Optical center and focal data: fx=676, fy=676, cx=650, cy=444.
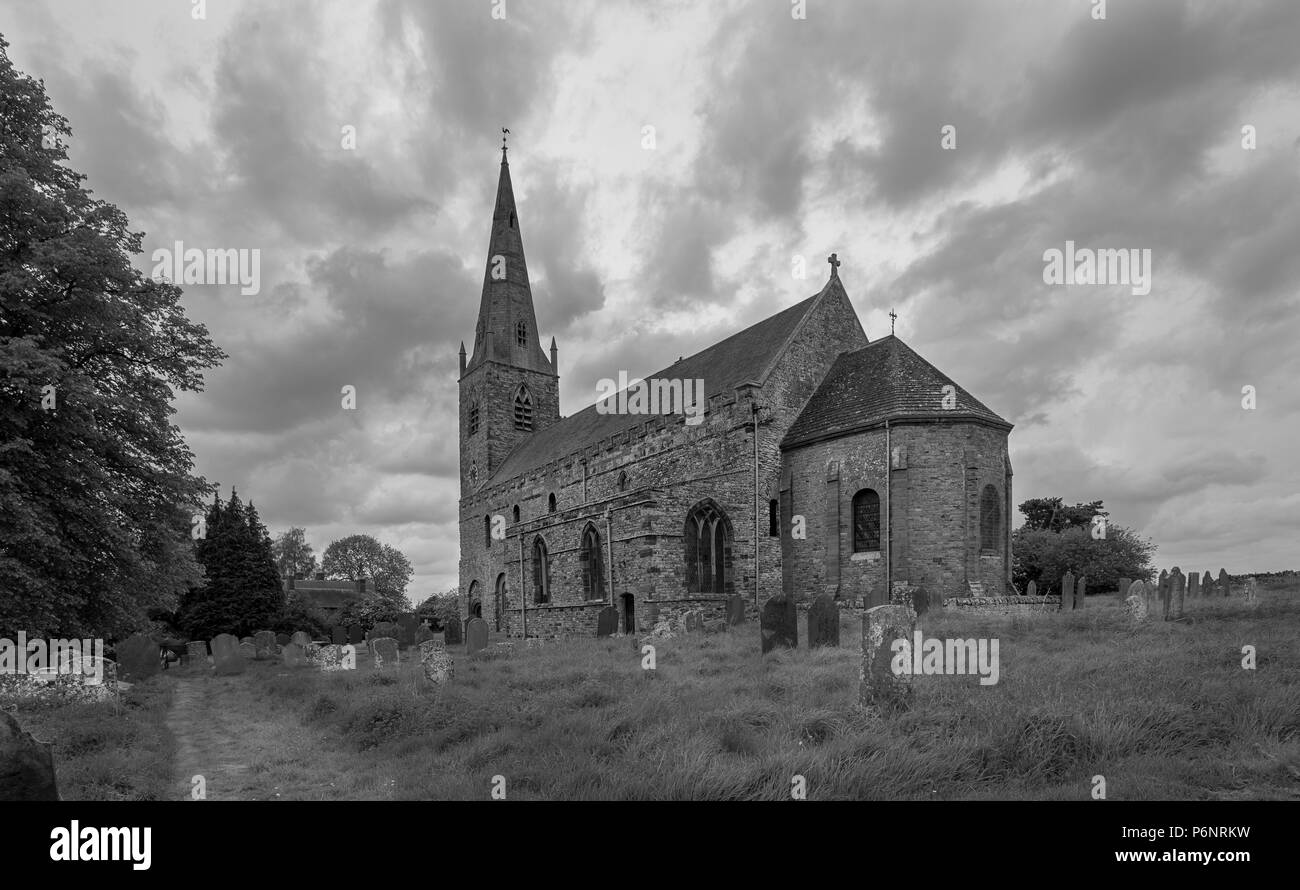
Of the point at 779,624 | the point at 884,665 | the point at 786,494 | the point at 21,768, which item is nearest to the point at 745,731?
the point at 884,665

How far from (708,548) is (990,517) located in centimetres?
810

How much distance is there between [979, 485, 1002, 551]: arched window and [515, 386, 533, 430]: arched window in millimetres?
27440

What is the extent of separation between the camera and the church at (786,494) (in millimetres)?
18438

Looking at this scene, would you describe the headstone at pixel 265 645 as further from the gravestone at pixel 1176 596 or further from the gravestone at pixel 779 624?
the gravestone at pixel 1176 596

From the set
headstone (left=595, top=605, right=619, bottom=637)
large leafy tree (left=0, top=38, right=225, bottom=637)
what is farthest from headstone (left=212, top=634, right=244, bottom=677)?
headstone (left=595, top=605, right=619, bottom=637)

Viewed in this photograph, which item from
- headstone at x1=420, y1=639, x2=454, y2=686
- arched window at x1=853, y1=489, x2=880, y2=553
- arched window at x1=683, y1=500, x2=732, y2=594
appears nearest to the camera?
headstone at x1=420, y1=639, x2=454, y2=686

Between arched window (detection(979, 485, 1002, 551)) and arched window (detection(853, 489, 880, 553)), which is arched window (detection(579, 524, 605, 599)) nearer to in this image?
arched window (detection(853, 489, 880, 553))

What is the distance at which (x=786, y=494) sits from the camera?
21.6 meters

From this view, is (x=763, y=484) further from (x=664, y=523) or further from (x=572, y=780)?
(x=572, y=780)

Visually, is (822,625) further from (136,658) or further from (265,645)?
(265,645)

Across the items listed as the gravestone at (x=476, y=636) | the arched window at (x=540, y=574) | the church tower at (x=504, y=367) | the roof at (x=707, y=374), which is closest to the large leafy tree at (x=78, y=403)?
the gravestone at (x=476, y=636)

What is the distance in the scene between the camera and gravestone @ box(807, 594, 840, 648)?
1172 centimetres
